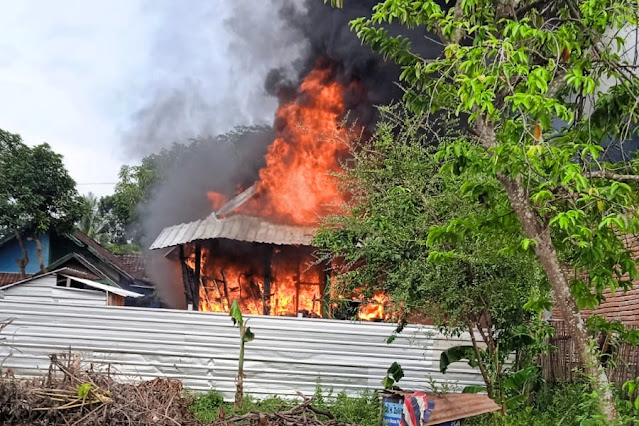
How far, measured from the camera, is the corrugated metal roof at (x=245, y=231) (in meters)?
15.1

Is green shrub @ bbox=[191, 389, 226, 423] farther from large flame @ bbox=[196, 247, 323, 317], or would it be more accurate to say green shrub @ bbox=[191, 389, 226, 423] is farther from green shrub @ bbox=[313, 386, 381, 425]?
large flame @ bbox=[196, 247, 323, 317]

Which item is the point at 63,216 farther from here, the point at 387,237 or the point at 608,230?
the point at 608,230

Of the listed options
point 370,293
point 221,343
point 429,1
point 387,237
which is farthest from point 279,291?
point 429,1

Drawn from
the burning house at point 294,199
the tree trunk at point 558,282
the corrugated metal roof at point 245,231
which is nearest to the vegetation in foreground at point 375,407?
the tree trunk at point 558,282

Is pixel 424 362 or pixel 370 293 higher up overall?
pixel 370 293

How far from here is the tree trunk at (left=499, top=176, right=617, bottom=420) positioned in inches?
192

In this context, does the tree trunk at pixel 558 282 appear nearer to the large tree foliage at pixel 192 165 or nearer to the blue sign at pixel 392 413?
the blue sign at pixel 392 413

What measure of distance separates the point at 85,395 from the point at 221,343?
4.35 m

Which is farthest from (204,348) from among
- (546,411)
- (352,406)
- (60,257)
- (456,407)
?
(60,257)

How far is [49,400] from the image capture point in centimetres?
598

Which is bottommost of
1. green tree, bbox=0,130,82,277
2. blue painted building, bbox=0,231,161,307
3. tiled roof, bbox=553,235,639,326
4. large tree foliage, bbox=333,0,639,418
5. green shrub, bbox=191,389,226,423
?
green shrub, bbox=191,389,226,423

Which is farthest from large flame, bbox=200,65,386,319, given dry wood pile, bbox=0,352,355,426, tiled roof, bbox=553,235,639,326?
dry wood pile, bbox=0,352,355,426

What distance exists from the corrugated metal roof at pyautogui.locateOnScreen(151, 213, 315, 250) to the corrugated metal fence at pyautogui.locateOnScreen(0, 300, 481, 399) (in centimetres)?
486

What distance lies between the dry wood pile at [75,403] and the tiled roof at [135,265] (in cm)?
2438
